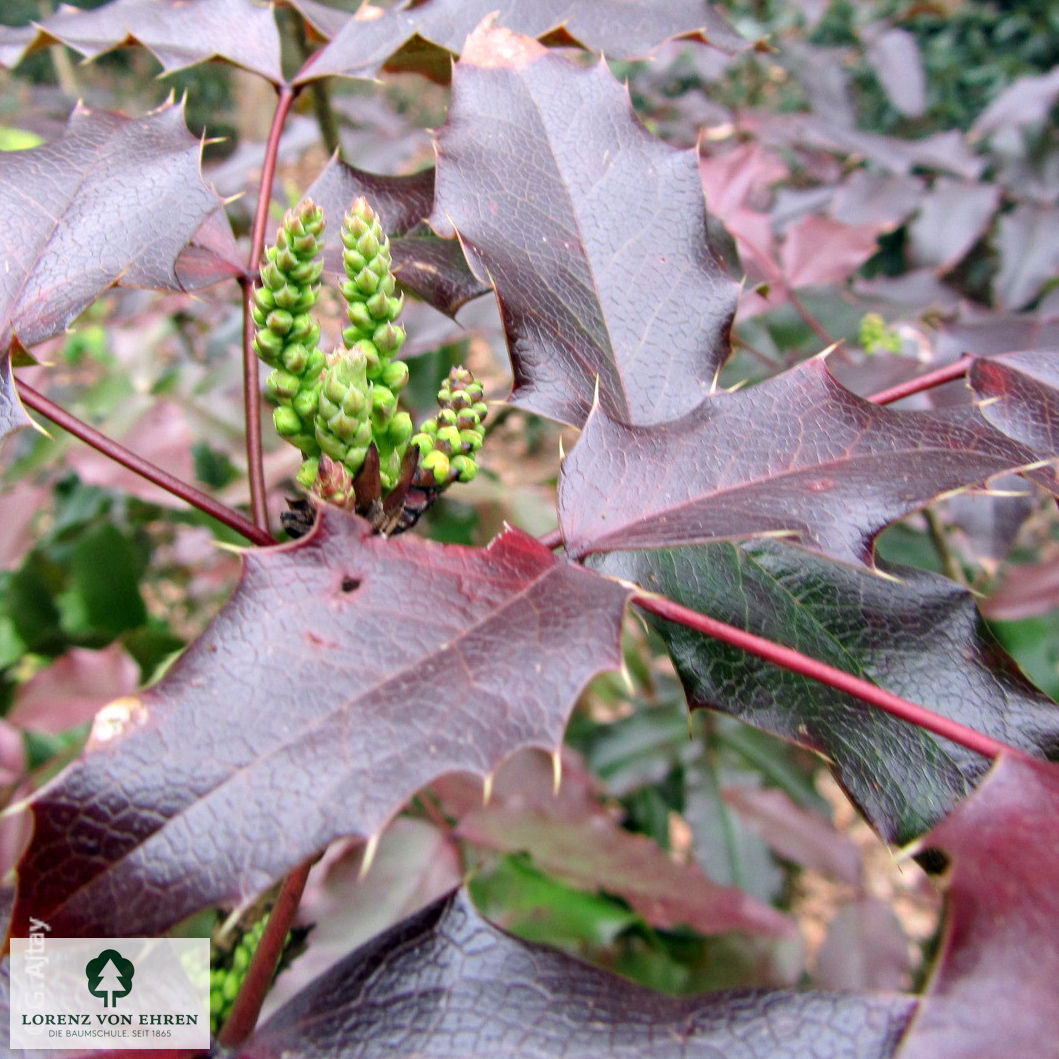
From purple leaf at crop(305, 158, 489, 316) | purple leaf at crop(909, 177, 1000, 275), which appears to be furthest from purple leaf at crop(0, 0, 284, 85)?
purple leaf at crop(909, 177, 1000, 275)

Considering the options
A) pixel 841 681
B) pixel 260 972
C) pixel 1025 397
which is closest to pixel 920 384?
pixel 1025 397

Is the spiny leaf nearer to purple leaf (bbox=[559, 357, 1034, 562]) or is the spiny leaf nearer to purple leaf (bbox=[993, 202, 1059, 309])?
purple leaf (bbox=[559, 357, 1034, 562])

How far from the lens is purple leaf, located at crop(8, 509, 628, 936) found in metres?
0.39

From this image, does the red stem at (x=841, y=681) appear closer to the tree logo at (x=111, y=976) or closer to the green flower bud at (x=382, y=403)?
the green flower bud at (x=382, y=403)

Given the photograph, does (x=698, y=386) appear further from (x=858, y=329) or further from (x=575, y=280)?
(x=858, y=329)

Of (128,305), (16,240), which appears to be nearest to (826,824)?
(16,240)

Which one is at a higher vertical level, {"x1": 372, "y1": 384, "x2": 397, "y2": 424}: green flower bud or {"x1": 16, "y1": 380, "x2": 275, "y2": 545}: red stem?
{"x1": 372, "y1": 384, "x2": 397, "y2": 424}: green flower bud

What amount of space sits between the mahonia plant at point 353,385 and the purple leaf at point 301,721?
85mm

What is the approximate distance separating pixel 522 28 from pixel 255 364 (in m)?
0.40

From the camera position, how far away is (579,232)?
67 cm

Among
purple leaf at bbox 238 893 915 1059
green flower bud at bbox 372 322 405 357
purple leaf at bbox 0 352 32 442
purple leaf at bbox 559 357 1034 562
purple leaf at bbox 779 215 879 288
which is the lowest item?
purple leaf at bbox 238 893 915 1059

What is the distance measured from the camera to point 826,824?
61.9 inches

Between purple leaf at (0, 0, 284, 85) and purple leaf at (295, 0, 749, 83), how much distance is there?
0.06 m

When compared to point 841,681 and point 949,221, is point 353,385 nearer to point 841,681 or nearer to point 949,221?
point 841,681
